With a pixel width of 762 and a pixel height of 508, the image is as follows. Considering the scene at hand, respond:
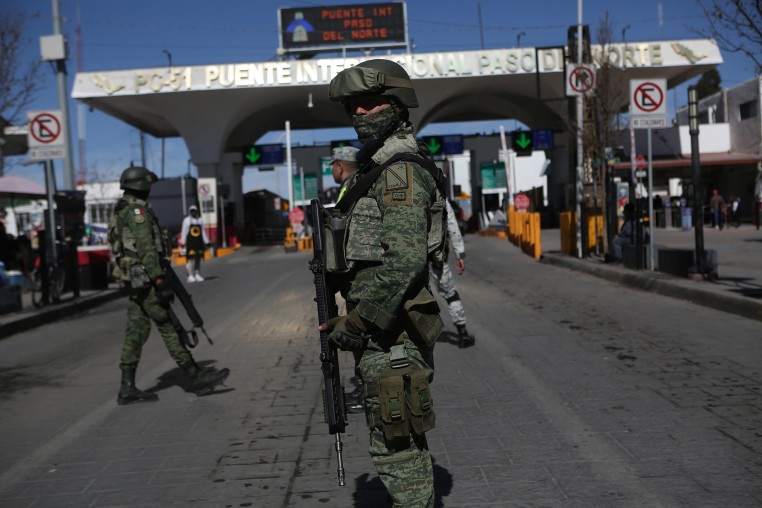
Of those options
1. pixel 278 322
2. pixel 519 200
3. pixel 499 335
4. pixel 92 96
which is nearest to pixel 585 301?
pixel 499 335

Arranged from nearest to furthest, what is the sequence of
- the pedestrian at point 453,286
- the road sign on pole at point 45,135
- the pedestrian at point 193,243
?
the pedestrian at point 453,286 < the road sign on pole at point 45,135 < the pedestrian at point 193,243

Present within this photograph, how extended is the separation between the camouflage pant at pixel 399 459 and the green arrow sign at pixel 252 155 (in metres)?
39.8

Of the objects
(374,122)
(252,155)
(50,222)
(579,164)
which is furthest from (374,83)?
(252,155)

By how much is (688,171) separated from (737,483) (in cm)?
4107

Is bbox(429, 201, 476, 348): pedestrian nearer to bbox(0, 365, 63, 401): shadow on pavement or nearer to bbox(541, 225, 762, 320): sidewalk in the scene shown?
bbox(541, 225, 762, 320): sidewalk

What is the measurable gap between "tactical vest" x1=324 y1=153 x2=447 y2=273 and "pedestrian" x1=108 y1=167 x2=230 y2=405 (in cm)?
392

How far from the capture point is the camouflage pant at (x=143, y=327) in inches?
265

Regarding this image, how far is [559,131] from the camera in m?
44.1

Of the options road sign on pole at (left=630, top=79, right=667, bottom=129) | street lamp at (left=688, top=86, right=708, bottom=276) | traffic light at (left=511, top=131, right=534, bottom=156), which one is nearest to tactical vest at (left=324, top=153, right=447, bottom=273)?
street lamp at (left=688, top=86, right=708, bottom=276)

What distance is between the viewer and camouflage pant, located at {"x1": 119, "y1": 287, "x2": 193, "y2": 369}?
6.74m

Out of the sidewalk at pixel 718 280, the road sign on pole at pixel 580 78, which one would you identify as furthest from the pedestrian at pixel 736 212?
the road sign on pole at pixel 580 78

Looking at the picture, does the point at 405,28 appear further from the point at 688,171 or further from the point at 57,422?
the point at 57,422

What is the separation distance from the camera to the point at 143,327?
682 cm

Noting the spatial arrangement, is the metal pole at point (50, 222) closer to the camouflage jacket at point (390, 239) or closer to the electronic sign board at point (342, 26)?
the camouflage jacket at point (390, 239)
